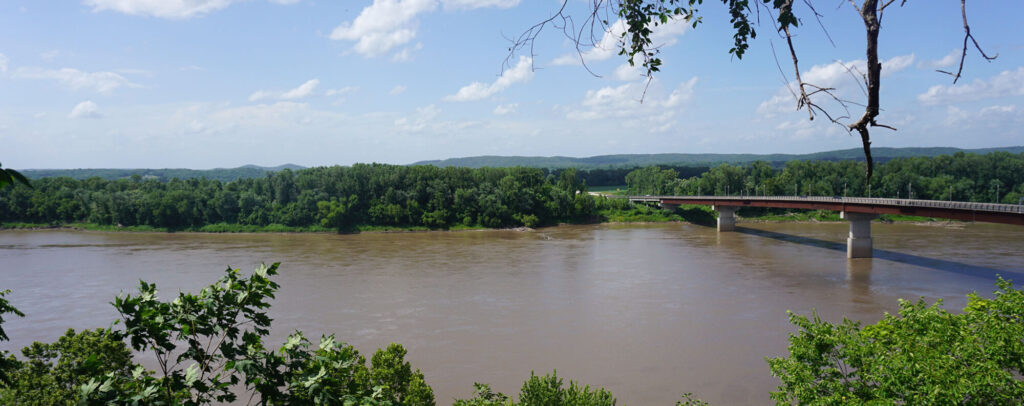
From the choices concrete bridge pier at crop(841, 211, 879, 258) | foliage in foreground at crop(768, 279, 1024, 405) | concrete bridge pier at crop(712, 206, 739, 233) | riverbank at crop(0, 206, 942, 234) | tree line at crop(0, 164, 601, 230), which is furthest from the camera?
→ tree line at crop(0, 164, 601, 230)

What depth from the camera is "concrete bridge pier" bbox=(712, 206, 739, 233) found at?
52812 millimetres

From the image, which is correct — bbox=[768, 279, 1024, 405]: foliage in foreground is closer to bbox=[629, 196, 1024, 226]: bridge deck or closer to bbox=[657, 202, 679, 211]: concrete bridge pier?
bbox=[629, 196, 1024, 226]: bridge deck

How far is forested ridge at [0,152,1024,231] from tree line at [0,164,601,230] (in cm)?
10

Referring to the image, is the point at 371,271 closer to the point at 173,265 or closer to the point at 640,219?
the point at 173,265

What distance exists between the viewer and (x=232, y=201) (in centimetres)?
5594

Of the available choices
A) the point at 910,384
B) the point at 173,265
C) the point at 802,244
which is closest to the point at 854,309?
the point at 910,384

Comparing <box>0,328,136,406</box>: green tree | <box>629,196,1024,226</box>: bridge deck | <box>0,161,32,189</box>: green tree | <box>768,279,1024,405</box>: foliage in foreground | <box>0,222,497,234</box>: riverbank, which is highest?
<box>0,161,32,189</box>: green tree

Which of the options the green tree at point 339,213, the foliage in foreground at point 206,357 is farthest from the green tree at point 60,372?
the green tree at point 339,213

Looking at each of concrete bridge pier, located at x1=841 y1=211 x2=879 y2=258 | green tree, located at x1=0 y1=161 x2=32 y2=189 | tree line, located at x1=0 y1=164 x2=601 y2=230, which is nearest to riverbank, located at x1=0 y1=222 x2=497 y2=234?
tree line, located at x1=0 y1=164 x2=601 y2=230

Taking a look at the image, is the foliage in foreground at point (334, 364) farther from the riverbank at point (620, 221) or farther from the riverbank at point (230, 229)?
the riverbank at point (620, 221)

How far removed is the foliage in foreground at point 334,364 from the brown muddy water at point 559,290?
15.2 ft

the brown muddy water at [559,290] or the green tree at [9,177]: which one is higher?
the green tree at [9,177]

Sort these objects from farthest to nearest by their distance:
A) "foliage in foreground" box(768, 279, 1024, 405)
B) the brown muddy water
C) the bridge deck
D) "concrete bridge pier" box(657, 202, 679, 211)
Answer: "concrete bridge pier" box(657, 202, 679, 211) → the bridge deck → the brown muddy water → "foliage in foreground" box(768, 279, 1024, 405)

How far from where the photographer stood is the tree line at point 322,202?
55.0m
